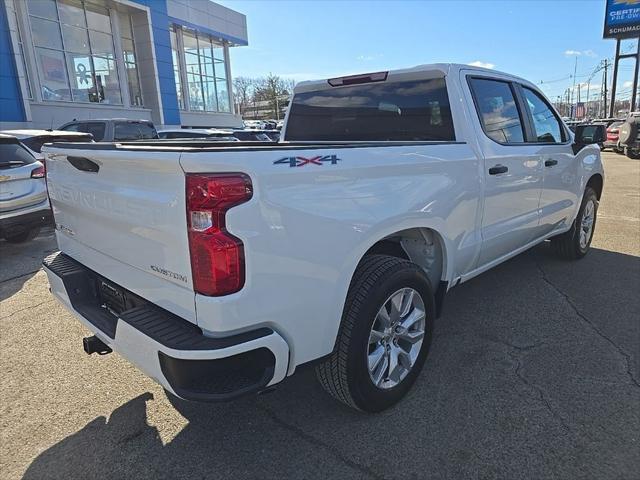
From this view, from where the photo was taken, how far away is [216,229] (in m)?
1.85

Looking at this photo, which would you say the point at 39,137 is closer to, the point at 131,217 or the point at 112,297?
the point at 112,297

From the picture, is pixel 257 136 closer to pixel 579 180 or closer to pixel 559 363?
pixel 579 180

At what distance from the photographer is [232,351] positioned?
1894 mm

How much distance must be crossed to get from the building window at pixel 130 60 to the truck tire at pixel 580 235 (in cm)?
2065

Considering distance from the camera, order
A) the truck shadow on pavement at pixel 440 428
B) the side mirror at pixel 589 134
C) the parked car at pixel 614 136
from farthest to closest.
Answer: the parked car at pixel 614 136
the side mirror at pixel 589 134
the truck shadow on pavement at pixel 440 428

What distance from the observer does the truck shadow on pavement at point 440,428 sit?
7.65 feet

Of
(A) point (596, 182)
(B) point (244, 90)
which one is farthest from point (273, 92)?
(A) point (596, 182)

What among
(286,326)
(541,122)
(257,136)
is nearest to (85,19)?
(257,136)

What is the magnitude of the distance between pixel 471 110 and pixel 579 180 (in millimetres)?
2415

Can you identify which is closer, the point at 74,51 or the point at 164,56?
the point at 74,51

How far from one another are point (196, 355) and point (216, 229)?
51 centimetres

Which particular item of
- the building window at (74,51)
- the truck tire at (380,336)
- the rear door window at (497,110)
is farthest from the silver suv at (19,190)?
the building window at (74,51)

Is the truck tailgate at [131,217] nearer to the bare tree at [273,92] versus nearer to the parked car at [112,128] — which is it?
the parked car at [112,128]

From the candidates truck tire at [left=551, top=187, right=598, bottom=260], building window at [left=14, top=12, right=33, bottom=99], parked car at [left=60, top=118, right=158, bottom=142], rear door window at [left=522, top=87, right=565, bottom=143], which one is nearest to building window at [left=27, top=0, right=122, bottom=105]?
building window at [left=14, top=12, right=33, bottom=99]
